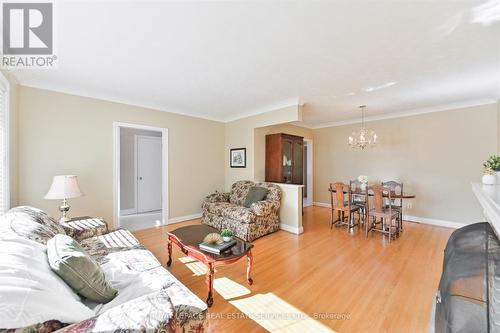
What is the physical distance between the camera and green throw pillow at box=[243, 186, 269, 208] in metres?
4.00

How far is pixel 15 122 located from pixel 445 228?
7.34 meters

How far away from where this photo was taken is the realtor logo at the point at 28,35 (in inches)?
63.6

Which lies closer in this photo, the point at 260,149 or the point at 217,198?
the point at 217,198

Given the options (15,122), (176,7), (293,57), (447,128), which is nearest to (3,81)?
(15,122)

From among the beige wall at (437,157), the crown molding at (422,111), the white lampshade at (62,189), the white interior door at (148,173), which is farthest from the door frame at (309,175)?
the white lampshade at (62,189)

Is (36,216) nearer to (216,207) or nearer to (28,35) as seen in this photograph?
(28,35)

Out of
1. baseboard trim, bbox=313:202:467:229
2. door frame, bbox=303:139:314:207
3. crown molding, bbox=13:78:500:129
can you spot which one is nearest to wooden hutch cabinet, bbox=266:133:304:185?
crown molding, bbox=13:78:500:129

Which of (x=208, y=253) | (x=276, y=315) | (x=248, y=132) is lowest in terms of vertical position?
(x=276, y=315)

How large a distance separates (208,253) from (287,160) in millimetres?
3286

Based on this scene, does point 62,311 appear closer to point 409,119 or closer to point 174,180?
point 174,180

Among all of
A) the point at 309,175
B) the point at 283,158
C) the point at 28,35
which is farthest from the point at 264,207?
the point at 28,35

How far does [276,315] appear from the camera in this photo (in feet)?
5.86

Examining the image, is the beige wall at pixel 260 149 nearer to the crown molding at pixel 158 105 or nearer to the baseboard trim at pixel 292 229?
the crown molding at pixel 158 105

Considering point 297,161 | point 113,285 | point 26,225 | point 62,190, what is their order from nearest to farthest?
point 113,285
point 26,225
point 62,190
point 297,161
